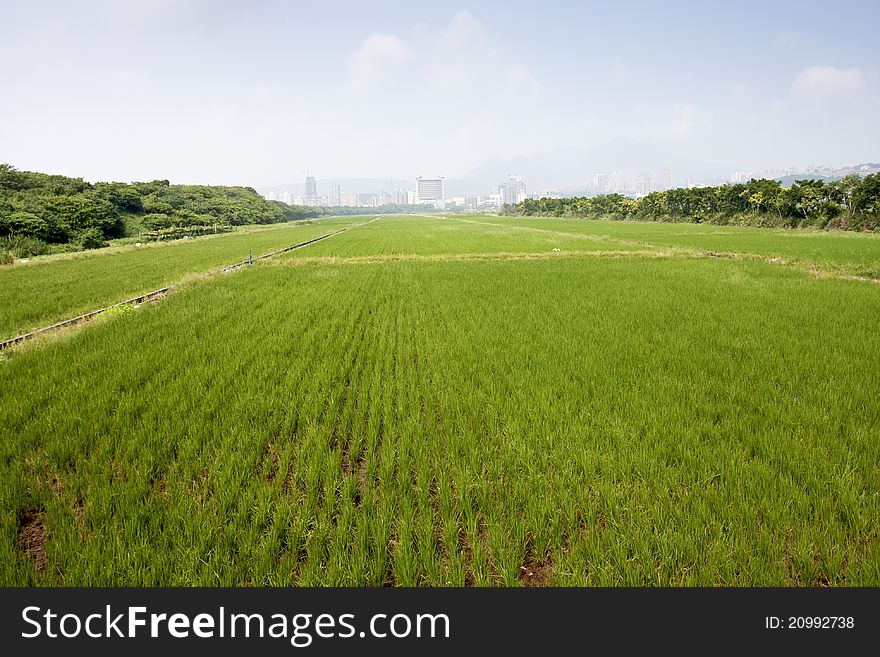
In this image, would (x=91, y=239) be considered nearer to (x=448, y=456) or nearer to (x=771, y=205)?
(x=448, y=456)

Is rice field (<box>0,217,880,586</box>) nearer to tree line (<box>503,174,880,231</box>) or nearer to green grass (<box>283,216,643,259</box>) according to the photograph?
green grass (<box>283,216,643,259</box>)

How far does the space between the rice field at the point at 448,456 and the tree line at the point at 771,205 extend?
36.7 meters

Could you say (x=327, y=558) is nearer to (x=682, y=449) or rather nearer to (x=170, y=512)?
(x=170, y=512)

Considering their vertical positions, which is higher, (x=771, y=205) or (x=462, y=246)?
(x=771, y=205)

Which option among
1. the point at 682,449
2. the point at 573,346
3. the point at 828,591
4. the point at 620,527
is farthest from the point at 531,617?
the point at 573,346

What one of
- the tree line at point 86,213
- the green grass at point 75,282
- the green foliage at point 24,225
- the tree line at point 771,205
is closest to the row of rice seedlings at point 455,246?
the green grass at point 75,282

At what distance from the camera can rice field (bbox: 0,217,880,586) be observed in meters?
2.28

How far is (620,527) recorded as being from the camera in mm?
2510

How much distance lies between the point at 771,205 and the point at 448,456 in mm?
52905

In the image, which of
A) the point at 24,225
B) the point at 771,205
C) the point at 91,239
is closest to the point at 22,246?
the point at 24,225

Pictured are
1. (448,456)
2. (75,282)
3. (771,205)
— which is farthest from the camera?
(771,205)

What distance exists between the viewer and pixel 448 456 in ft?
11.5

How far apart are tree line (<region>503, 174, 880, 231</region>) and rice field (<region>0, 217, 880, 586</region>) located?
36.7 m

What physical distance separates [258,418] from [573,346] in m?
4.59
